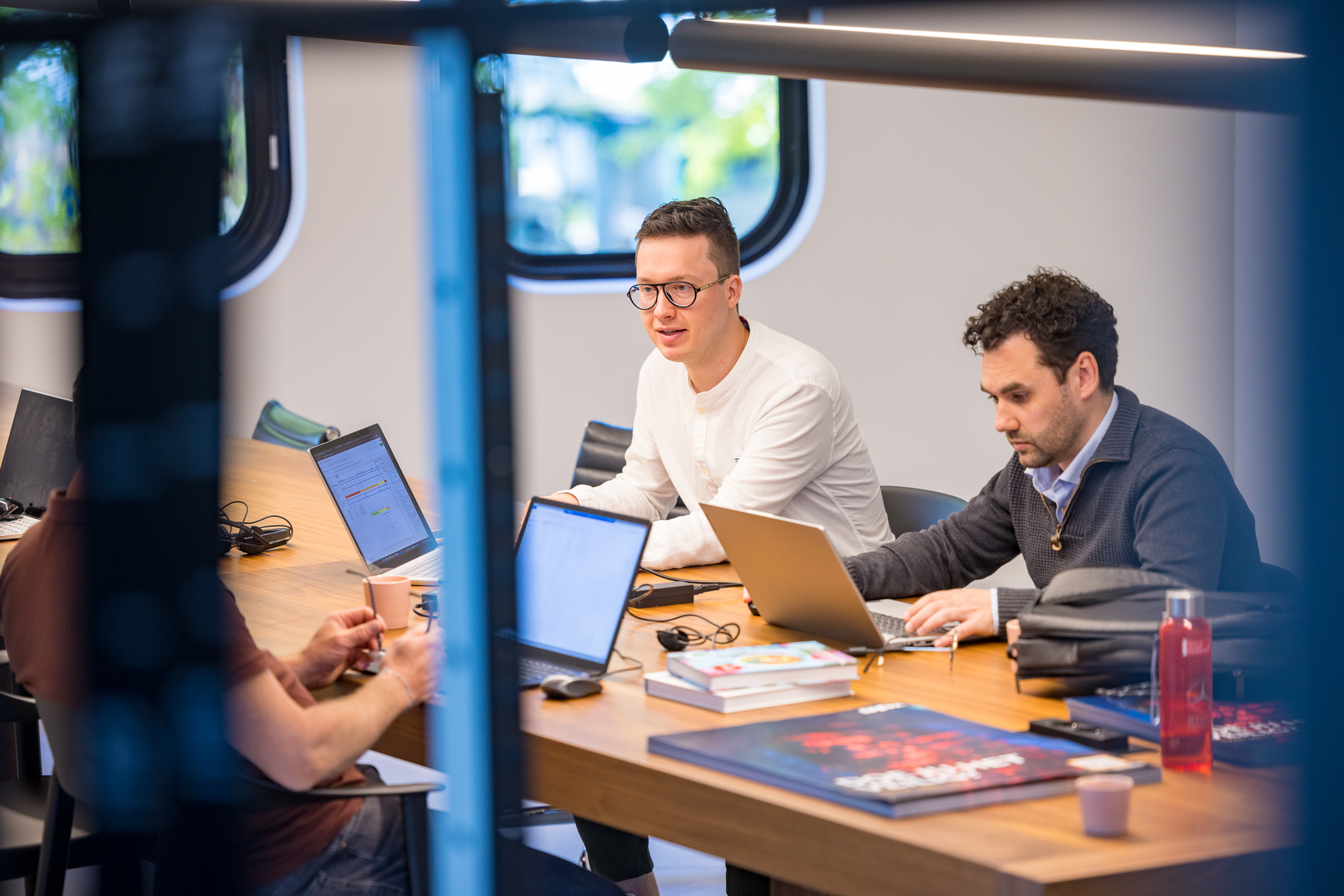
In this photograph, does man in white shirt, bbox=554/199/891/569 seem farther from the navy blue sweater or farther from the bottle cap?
the bottle cap

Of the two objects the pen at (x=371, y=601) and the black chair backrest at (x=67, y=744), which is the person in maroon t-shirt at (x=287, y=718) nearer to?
the black chair backrest at (x=67, y=744)

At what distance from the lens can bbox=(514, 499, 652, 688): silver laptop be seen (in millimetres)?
1793

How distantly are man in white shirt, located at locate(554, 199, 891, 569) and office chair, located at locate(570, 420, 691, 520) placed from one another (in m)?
0.32

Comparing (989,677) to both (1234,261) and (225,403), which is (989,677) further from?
(1234,261)

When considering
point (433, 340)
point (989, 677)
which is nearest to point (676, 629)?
point (989, 677)

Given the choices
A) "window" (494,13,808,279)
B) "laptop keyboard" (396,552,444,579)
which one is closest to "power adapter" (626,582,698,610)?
"laptop keyboard" (396,552,444,579)

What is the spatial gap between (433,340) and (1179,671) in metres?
0.94

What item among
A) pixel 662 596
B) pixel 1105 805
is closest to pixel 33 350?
pixel 662 596

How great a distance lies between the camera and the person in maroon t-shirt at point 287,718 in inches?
56.9

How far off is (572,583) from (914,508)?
103cm

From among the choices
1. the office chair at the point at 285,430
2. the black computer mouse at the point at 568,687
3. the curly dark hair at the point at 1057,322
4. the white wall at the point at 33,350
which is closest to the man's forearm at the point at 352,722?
the black computer mouse at the point at 568,687

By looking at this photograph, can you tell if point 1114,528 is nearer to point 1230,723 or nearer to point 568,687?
point 1230,723

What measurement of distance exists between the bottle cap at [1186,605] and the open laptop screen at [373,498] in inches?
58.0

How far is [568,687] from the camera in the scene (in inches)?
66.9
